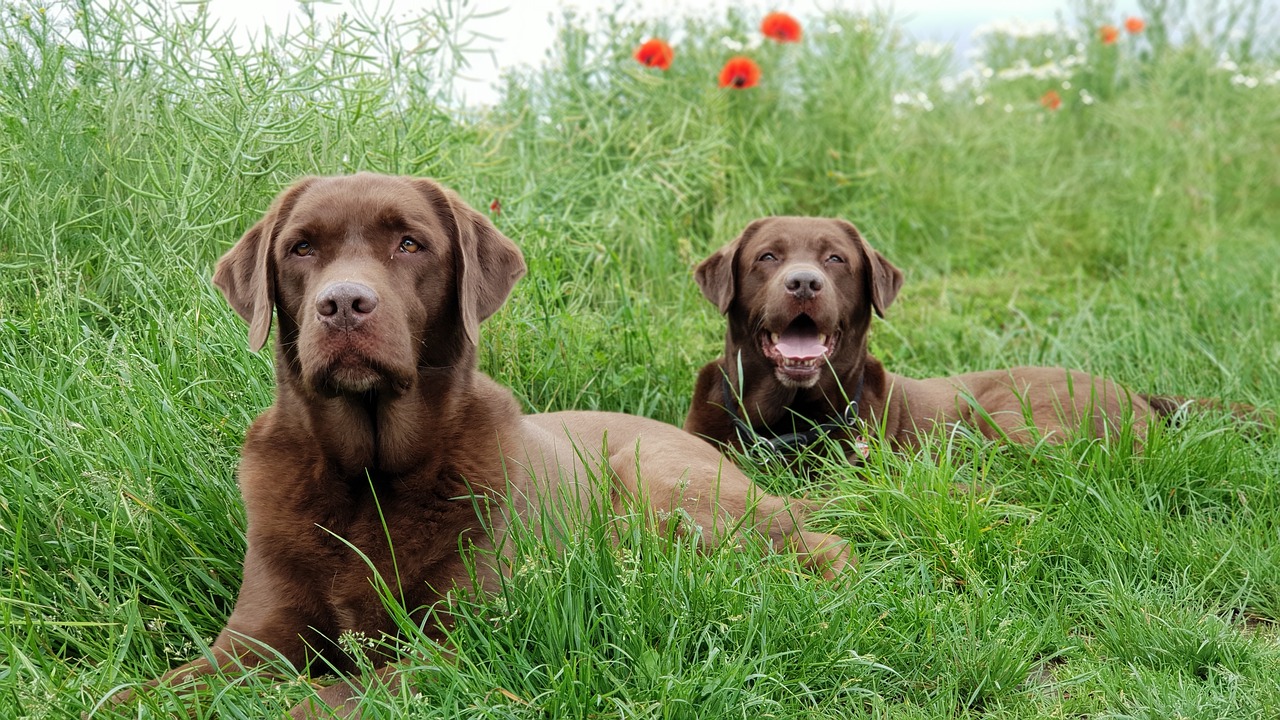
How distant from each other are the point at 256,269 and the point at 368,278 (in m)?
0.46

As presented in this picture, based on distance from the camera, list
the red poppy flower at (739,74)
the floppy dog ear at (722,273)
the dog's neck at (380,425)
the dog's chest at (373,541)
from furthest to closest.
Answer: the red poppy flower at (739,74)
the floppy dog ear at (722,273)
the dog's neck at (380,425)
the dog's chest at (373,541)

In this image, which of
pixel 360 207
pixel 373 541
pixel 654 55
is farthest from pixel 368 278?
pixel 654 55

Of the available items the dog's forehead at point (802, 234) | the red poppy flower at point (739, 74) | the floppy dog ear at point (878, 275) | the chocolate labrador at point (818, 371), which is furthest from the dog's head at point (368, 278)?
the red poppy flower at point (739, 74)

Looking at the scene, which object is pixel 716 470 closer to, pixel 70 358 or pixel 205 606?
pixel 205 606

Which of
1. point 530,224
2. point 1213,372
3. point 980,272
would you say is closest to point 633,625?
point 530,224

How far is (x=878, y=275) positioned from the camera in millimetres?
5320

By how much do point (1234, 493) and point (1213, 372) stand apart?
5.13 feet

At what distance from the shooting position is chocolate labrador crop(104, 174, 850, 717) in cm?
306

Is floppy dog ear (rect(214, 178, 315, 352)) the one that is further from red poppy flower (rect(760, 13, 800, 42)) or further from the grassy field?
red poppy flower (rect(760, 13, 800, 42))

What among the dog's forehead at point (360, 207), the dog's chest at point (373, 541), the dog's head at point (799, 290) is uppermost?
the dog's forehead at point (360, 207)

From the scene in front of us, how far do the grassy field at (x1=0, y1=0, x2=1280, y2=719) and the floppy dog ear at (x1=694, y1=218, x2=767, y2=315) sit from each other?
37 cm

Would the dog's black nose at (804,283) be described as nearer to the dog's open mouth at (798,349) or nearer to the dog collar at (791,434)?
the dog's open mouth at (798,349)

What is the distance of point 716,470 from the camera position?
159 inches

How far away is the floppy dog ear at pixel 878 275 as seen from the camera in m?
5.30
